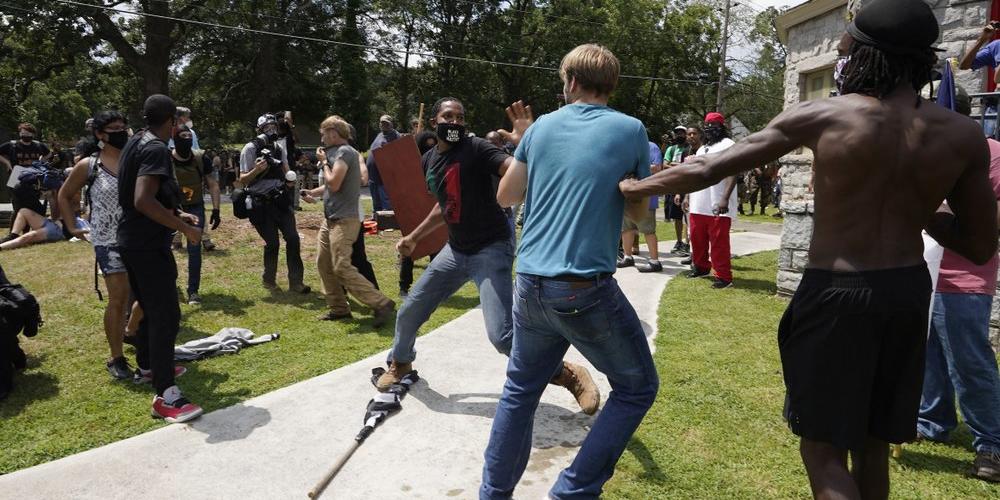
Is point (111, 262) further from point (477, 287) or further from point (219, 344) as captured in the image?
point (477, 287)

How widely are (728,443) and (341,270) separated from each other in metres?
3.66

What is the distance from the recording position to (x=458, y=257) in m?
3.91

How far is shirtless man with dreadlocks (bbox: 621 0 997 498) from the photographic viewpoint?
2020 mm

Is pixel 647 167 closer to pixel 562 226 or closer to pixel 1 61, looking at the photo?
pixel 562 226

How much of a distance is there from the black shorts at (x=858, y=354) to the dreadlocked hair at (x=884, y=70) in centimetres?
58

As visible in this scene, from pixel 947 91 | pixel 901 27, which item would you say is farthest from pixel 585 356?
pixel 947 91

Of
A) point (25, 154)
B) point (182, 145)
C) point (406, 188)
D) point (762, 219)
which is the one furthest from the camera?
point (762, 219)

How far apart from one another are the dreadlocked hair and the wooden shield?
4.73 m

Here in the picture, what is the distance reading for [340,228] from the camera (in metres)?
6.12

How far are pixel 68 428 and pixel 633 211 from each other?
11.4ft

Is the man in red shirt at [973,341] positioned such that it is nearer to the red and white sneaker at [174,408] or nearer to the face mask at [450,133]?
the face mask at [450,133]

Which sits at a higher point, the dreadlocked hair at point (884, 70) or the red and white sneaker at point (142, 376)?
the dreadlocked hair at point (884, 70)

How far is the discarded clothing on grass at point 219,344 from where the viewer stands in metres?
5.04

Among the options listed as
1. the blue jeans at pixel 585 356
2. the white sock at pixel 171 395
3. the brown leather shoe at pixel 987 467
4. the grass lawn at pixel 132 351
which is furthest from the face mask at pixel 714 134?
the white sock at pixel 171 395
